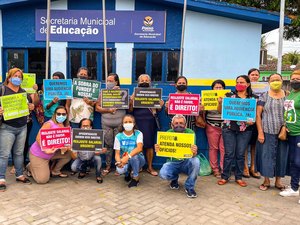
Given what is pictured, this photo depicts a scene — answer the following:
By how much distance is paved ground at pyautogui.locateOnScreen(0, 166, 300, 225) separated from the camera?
12.9 ft

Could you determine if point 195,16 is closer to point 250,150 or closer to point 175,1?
point 175,1

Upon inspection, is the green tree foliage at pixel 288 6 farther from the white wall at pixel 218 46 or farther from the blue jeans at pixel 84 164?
the blue jeans at pixel 84 164

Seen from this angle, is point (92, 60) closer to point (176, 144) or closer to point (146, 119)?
point (146, 119)

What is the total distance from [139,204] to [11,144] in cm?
227

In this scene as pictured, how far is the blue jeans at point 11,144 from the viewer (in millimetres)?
4824

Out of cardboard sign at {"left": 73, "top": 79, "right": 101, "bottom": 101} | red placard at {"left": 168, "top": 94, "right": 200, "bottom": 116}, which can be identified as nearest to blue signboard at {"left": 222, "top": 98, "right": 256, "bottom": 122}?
red placard at {"left": 168, "top": 94, "right": 200, "bottom": 116}

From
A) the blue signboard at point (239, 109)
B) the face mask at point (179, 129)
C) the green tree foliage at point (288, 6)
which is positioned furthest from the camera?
the green tree foliage at point (288, 6)

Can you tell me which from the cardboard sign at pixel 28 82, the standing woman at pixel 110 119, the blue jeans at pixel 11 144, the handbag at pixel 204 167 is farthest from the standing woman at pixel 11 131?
the handbag at pixel 204 167

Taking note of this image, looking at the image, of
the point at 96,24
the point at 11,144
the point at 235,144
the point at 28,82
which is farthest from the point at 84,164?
the point at 96,24

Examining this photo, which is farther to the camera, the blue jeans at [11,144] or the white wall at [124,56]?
the white wall at [124,56]

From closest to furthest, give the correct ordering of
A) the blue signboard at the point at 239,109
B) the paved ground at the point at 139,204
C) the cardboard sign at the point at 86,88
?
the paved ground at the point at 139,204, the blue signboard at the point at 239,109, the cardboard sign at the point at 86,88

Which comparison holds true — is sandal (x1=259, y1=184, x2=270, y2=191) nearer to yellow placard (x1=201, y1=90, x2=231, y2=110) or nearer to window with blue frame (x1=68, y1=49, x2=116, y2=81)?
yellow placard (x1=201, y1=90, x2=231, y2=110)

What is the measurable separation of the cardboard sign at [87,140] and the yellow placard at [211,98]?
1861 millimetres

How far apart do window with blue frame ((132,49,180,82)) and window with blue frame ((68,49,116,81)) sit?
719 millimetres
